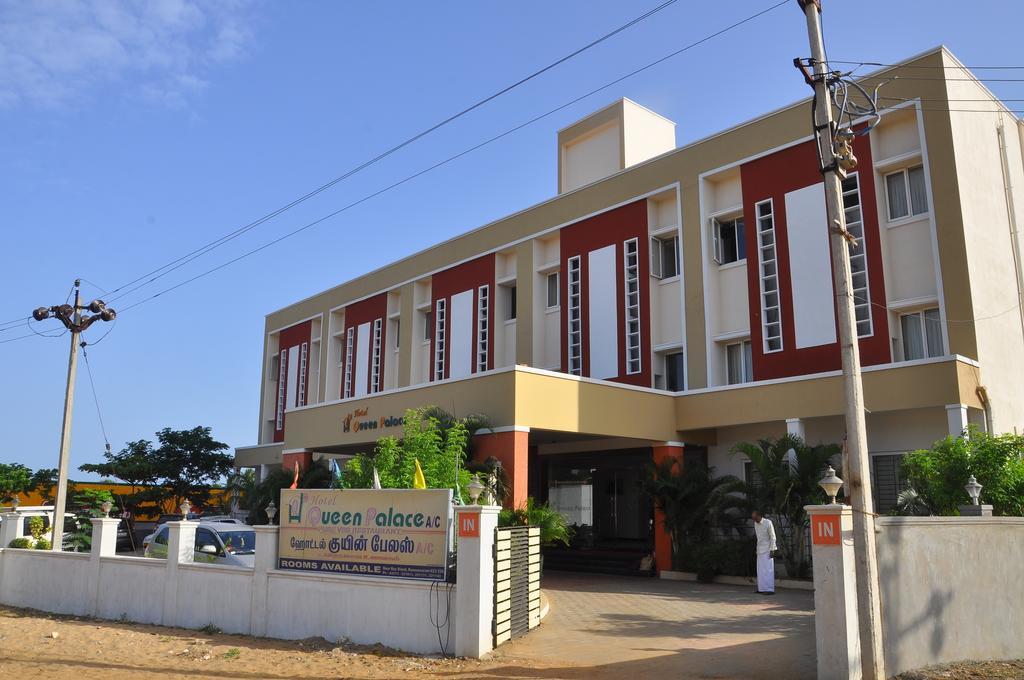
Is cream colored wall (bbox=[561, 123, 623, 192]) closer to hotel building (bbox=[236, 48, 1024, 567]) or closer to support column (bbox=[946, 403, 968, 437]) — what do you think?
hotel building (bbox=[236, 48, 1024, 567])

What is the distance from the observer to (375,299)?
32.8 metres

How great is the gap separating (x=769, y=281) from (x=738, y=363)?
7.72 ft

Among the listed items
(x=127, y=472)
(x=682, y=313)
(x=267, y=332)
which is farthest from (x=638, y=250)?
(x=127, y=472)

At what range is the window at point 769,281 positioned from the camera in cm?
2084

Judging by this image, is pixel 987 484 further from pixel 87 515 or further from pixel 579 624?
pixel 87 515

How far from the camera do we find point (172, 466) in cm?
3788

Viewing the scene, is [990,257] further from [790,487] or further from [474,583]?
[474,583]

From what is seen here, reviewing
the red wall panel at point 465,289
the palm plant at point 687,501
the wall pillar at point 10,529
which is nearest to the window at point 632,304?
the palm plant at point 687,501

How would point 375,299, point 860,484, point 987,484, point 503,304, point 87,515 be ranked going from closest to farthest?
point 860,484
point 987,484
point 87,515
point 503,304
point 375,299

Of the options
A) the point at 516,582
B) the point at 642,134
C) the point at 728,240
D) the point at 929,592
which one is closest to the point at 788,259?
the point at 728,240

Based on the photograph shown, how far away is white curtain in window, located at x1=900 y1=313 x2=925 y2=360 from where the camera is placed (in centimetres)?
1872

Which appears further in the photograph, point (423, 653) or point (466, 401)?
point (466, 401)

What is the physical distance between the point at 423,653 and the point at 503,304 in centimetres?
1760

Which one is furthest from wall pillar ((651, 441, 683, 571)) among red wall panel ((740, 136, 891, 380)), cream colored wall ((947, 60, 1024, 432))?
cream colored wall ((947, 60, 1024, 432))
